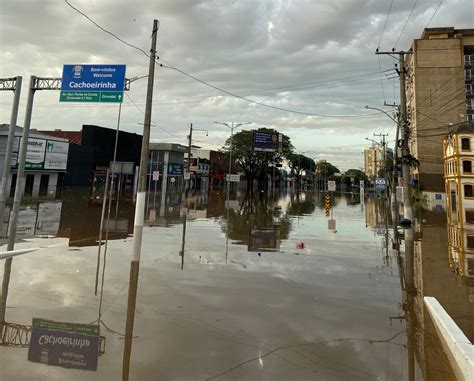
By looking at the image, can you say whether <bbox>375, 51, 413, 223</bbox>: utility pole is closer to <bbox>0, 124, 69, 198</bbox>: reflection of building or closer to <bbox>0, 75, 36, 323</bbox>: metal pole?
<bbox>0, 75, 36, 323</bbox>: metal pole

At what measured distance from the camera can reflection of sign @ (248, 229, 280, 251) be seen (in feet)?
45.2

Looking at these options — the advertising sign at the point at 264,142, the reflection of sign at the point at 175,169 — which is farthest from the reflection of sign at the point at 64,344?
the reflection of sign at the point at 175,169

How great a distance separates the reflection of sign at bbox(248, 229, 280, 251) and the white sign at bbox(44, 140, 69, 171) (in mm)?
37137

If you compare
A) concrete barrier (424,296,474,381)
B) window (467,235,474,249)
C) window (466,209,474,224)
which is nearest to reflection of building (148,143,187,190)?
window (466,209,474,224)

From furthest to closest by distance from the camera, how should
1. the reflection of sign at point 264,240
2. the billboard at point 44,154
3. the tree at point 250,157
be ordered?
the tree at point 250,157
the billboard at point 44,154
the reflection of sign at point 264,240

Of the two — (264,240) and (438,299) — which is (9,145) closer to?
(264,240)

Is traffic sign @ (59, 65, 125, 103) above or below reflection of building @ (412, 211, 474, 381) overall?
above

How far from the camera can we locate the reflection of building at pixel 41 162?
41.4 meters

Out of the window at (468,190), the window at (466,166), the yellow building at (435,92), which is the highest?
the yellow building at (435,92)

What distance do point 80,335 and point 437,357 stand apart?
521 centimetres

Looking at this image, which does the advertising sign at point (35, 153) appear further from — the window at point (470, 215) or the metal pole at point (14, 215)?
the window at point (470, 215)

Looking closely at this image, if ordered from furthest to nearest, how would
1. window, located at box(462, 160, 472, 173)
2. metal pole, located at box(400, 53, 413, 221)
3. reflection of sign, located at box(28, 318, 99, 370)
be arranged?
1. window, located at box(462, 160, 472, 173)
2. metal pole, located at box(400, 53, 413, 221)
3. reflection of sign, located at box(28, 318, 99, 370)

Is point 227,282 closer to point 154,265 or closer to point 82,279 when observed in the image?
point 154,265

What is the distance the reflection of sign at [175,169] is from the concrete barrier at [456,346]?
68.2 meters
